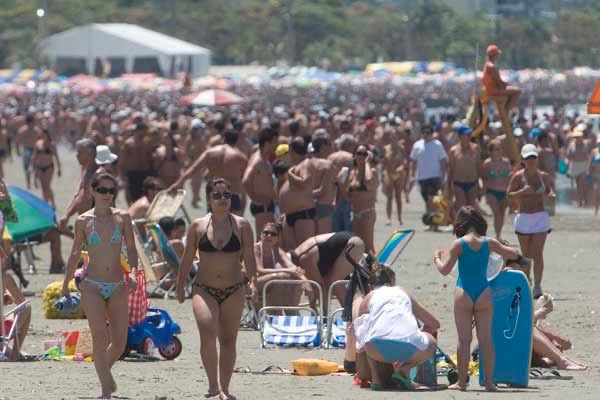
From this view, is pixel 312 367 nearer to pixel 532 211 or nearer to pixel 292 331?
pixel 292 331

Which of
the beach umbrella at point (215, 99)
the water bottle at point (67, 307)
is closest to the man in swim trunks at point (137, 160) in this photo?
the water bottle at point (67, 307)

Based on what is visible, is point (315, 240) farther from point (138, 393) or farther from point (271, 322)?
point (138, 393)

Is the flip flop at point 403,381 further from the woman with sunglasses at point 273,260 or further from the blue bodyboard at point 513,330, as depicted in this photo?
the woman with sunglasses at point 273,260

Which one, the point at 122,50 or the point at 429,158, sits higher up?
the point at 429,158

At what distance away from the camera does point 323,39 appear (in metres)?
120

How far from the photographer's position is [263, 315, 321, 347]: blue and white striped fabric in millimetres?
11242

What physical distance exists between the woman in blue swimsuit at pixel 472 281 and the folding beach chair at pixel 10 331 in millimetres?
2760

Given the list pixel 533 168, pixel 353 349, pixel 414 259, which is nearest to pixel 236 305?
pixel 353 349

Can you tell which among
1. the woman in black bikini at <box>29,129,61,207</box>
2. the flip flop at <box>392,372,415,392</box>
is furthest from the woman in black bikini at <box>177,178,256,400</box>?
the woman in black bikini at <box>29,129,61,207</box>

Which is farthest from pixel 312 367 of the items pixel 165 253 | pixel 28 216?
pixel 28 216

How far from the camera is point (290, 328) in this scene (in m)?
11.3

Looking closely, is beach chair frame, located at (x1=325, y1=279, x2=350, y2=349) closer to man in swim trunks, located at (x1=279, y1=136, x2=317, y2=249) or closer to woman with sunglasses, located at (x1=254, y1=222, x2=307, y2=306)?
woman with sunglasses, located at (x1=254, y1=222, x2=307, y2=306)

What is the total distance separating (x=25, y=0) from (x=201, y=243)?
111024 mm

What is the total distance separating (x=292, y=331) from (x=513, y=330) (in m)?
2.48
